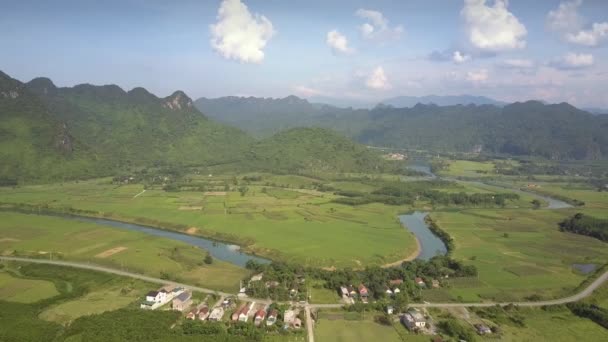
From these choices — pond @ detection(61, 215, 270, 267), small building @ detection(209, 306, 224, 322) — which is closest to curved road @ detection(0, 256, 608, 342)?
small building @ detection(209, 306, 224, 322)

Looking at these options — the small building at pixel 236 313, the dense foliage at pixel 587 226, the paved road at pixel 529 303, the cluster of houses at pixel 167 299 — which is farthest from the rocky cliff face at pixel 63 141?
the dense foliage at pixel 587 226

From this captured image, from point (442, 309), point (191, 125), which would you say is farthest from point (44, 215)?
point (191, 125)

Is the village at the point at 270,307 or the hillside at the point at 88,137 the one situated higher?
the hillside at the point at 88,137

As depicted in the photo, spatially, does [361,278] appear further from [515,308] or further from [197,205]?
[197,205]

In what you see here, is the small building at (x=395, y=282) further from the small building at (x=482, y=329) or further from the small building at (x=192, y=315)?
the small building at (x=192, y=315)

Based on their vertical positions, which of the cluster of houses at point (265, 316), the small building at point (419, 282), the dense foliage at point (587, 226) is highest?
the dense foliage at point (587, 226)

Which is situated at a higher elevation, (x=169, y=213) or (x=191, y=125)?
(x=191, y=125)

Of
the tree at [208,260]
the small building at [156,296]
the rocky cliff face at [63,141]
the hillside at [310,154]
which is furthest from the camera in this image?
the hillside at [310,154]
